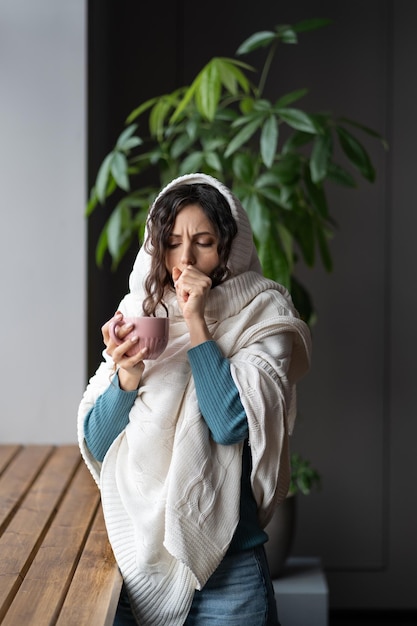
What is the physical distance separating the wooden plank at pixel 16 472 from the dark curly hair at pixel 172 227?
2.15ft

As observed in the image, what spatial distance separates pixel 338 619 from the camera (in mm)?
3586

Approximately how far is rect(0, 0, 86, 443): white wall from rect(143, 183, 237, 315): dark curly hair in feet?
4.13

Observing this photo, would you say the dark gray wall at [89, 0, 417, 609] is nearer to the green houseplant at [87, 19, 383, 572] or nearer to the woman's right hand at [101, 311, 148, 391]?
the green houseplant at [87, 19, 383, 572]

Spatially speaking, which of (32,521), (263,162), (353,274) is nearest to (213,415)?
(32,521)

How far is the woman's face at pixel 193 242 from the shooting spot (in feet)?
4.77

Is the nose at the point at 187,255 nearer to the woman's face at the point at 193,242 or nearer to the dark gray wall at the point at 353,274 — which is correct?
the woman's face at the point at 193,242

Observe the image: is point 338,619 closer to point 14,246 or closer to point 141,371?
point 14,246

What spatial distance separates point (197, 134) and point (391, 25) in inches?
47.7

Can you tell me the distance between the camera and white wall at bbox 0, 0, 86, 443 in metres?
2.68

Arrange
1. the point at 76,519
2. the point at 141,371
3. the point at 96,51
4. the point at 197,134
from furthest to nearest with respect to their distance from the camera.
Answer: the point at 96,51 < the point at 197,134 < the point at 76,519 < the point at 141,371

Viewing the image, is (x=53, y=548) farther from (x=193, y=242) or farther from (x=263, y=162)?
(x=263, y=162)

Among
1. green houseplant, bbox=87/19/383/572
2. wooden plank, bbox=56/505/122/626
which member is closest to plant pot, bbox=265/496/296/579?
green houseplant, bbox=87/19/383/572

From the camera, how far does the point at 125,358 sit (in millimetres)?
1403

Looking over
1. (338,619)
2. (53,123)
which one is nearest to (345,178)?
(53,123)
